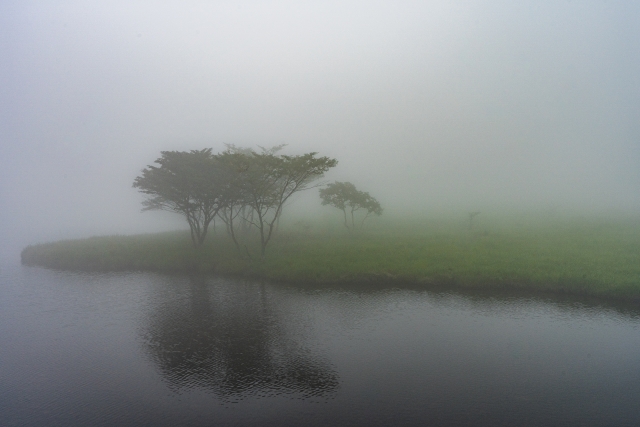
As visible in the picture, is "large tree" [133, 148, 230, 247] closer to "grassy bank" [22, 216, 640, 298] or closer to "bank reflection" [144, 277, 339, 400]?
"grassy bank" [22, 216, 640, 298]

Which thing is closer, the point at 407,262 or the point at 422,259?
the point at 407,262

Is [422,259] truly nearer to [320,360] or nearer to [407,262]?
[407,262]

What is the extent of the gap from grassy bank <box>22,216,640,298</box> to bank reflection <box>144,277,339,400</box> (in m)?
6.68

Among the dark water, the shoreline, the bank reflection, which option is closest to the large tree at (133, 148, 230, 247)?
the shoreline

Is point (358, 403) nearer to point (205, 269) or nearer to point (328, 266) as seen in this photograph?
point (328, 266)

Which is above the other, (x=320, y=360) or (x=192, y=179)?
(x=192, y=179)

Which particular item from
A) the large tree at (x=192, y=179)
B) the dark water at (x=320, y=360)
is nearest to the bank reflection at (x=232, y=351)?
the dark water at (x=320, y=360)

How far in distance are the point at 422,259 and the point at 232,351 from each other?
16.5m

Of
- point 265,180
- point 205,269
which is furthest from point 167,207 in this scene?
point 265,180

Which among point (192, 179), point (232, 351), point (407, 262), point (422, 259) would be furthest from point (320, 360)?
point (192, 179)

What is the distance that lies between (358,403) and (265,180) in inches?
795

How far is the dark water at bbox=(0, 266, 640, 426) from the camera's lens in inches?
428

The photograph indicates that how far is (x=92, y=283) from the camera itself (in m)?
27.3

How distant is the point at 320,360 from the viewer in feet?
46.3
